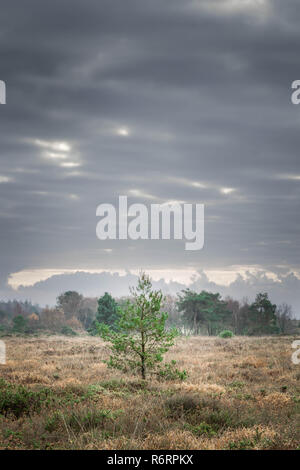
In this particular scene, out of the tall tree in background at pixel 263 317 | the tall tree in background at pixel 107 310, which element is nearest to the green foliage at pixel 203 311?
the tall tree in background at pixel 263 317

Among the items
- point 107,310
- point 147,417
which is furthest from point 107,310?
point 147,417

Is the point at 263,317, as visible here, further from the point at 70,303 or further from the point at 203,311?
the point at 70,303

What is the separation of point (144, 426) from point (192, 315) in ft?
193

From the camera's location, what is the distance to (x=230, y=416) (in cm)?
787

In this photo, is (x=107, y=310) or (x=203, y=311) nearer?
(x=107, y=310)

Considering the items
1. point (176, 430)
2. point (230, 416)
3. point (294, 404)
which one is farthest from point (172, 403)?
point (294, 404)

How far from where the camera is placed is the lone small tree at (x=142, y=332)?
12.1 m

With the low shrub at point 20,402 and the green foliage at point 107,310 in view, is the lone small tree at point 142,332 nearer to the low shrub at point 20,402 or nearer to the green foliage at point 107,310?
the low shrub at point 20,402

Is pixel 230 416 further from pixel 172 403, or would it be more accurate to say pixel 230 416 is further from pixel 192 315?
pixel 192 315

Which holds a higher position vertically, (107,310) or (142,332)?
(142,332)

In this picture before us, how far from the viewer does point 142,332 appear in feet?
40.0

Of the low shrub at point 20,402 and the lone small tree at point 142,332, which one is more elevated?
the lone small tree at point 142,332

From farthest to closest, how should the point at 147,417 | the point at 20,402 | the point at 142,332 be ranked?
1. the point at 142,332
2. the point at 20,402
3. the point at 147,417

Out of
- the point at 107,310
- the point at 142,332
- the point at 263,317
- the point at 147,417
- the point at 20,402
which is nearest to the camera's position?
the point at 147,417
